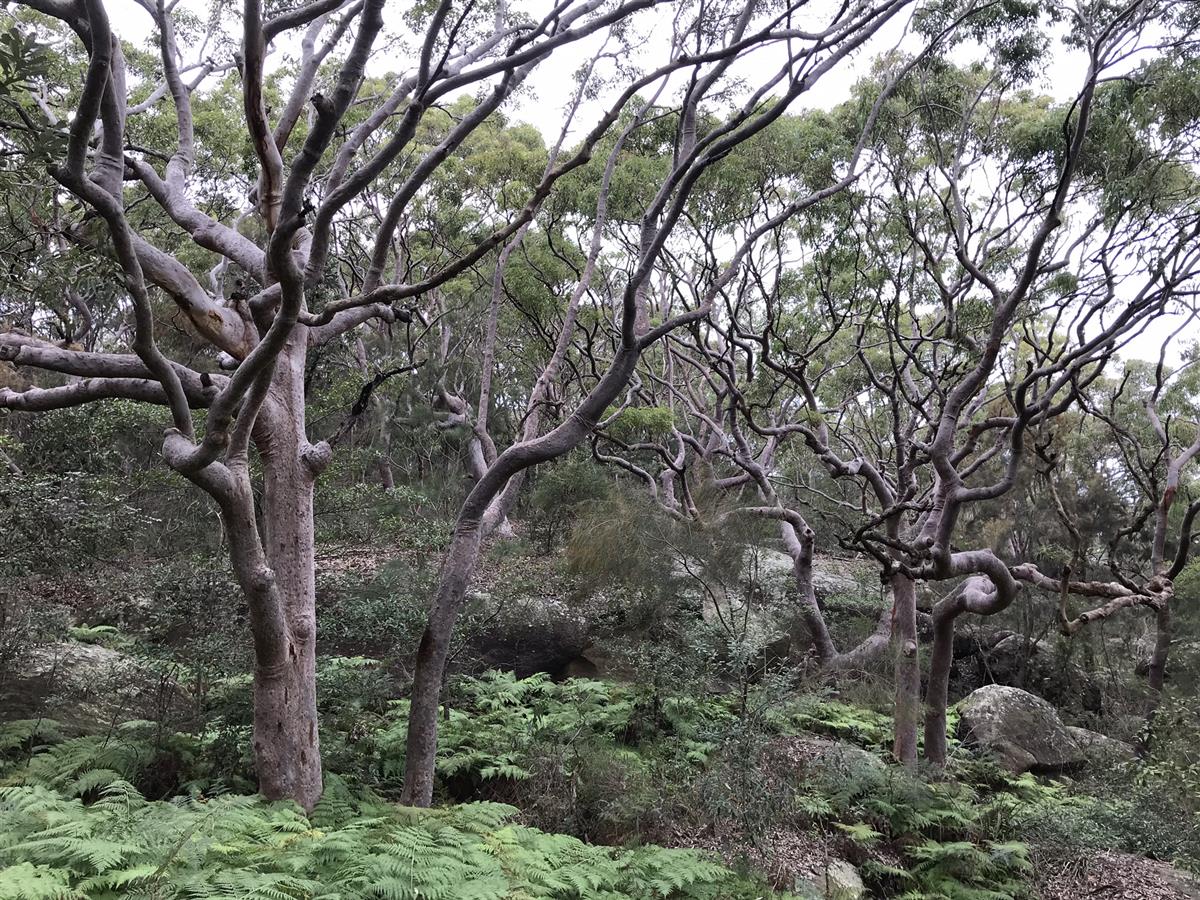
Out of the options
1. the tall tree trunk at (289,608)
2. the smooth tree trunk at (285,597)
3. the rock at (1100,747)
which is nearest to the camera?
the smooth tree trunk at (285,597)

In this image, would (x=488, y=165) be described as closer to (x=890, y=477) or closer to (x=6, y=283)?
(x=890, y=477)

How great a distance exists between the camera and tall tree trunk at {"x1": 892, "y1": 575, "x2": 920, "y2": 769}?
8.87 m

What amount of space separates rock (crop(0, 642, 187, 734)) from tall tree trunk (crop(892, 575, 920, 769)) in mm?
7376

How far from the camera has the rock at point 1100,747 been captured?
1063 cm

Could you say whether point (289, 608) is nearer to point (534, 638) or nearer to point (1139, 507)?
point (534, 638)

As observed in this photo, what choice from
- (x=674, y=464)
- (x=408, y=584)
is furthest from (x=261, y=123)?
(x=674, y=464)

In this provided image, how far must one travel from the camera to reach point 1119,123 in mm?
9125

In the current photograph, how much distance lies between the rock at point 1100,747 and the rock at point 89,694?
11.3 metres

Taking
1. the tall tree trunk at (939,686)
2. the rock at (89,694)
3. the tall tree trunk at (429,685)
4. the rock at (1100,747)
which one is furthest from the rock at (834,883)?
the rock at (1100,747)

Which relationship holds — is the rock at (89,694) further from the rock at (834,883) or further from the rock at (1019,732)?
the rock at (1019,732)

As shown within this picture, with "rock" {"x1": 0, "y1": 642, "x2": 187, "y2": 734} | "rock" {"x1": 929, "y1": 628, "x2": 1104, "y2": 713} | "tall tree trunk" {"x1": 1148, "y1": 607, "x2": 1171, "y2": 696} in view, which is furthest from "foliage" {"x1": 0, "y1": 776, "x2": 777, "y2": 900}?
"rock" {"x1": 929, "y1": 628, "x2": 1104, "y2": 713}

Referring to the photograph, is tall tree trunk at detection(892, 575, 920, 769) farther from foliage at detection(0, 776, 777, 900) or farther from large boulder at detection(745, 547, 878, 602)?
foliage at detection(0, 776, 777, 900)

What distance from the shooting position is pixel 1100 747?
11.2m

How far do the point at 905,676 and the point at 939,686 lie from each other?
2.03 ft
